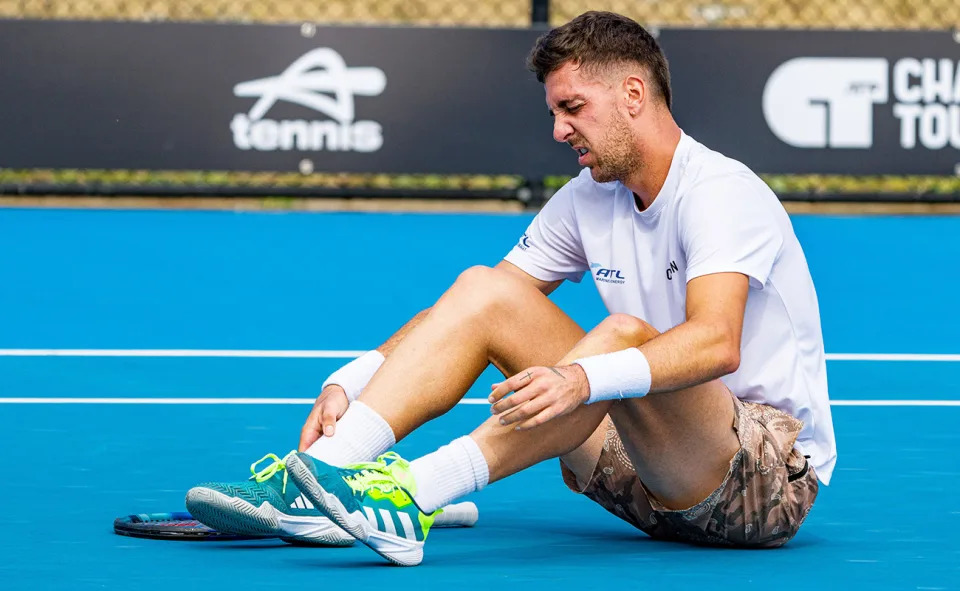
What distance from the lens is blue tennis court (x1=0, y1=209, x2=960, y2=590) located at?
12.1 feet

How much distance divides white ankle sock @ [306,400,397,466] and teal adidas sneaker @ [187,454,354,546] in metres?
0.09

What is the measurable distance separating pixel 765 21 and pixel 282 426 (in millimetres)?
9467

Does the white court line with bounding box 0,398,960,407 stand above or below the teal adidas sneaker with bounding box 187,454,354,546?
above

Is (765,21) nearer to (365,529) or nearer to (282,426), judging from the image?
(282,426)

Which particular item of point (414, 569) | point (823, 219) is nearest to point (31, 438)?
point (414, 569)

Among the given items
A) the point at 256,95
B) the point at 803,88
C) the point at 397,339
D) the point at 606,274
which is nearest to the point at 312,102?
the point at 256,95

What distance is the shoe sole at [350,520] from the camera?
3.43 meters

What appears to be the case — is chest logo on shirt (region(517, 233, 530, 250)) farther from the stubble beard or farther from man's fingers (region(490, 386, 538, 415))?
man's fingers (region(490, 386, 538, 415))

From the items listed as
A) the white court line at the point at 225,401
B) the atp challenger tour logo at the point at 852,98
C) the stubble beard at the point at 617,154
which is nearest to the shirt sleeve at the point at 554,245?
the stubble beard at the point at 617,154

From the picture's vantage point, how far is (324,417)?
12.5 feet

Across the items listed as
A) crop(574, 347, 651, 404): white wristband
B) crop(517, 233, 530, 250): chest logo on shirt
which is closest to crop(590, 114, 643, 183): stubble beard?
crop(517, 233, 530, 250): chest logo on shirt

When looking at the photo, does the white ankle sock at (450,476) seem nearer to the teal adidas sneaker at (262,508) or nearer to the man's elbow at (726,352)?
the teal adidas sneaker at (262,508)

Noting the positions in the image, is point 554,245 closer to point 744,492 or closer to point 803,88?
point 744,492

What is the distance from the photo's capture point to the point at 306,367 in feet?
20.9
